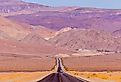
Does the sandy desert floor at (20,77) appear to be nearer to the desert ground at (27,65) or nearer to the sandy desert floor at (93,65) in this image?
the sandy desert floor at (93,65)

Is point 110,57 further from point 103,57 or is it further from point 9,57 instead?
point 9,57

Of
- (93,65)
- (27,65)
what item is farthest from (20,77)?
(27,65)

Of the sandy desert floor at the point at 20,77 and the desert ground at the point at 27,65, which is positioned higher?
the sandy desert floor at the point at 20,77

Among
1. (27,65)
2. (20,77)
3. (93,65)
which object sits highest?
(20,77)

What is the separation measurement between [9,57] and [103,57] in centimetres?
3757

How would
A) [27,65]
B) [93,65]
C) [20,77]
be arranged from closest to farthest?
[20,77] < [93,65] < [27,65]

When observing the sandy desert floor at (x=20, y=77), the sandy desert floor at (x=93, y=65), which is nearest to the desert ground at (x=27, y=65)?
the sandy desert floor at (x=93, y=65)

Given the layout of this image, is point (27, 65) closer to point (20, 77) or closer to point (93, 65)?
point (93, 65)

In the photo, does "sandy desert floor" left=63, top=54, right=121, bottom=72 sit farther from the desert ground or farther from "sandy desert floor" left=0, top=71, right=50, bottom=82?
"sandy desert floor" left=0, top=71, right=50, bottom=82

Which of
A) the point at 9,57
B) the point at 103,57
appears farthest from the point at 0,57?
the point at 103,57

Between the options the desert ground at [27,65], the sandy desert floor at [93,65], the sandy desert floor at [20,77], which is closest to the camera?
the sandy desert floor at [20,77]

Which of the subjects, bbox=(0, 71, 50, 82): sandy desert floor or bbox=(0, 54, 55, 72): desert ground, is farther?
bbox=(0, 54, 55, 72): desert ground

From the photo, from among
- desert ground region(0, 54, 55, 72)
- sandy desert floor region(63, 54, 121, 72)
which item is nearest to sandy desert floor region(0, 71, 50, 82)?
sandy desert floor region(63, 54, 121, 72)

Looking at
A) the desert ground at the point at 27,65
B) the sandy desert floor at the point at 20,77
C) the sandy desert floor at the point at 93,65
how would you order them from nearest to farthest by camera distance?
the sandy desert floor at the point at 20,77, the sandy desert floor at the point at 93,65, the desert ground at the point at 27,65
